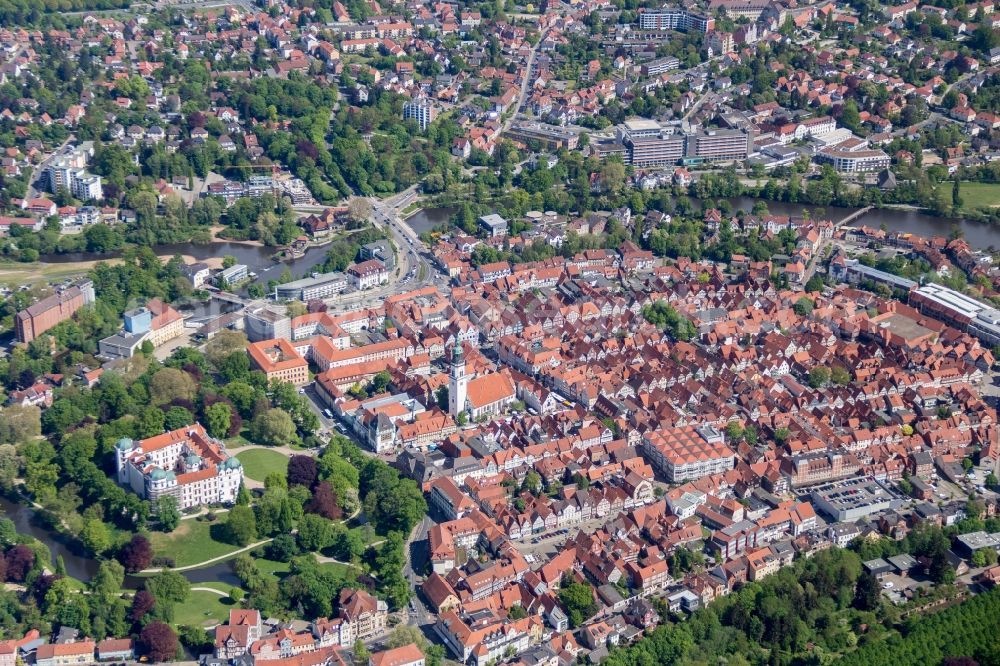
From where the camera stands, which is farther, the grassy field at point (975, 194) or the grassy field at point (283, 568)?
the grassy field at point (975, 194)

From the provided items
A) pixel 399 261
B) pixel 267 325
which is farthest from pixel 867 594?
pixel 399 261

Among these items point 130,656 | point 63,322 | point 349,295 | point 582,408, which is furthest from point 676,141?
point 130,656

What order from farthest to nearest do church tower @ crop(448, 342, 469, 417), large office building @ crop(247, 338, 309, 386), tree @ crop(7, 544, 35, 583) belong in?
1. large office building @ crop(247, 338, 309, 386)
2. church tower @ crop(448, 342, 469, 417)
3. tree @ crop(7, 544, 35, 583)

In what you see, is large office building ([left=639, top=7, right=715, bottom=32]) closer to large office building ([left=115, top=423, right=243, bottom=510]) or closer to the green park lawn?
the green park lawn

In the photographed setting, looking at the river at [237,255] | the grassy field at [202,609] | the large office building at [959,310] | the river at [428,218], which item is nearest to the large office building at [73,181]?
the river at [237,255]

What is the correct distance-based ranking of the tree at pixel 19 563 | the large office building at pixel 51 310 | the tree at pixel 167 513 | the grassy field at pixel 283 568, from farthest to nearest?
the large office building at pixel 51 310, the tree at pixel 167 513, the grassy field at pixel 283 568, the tree at pixel 19 563

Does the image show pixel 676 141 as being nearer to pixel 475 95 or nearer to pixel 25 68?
pixel 475 95

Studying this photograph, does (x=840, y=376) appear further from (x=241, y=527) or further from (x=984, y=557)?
(x=241, y=527)

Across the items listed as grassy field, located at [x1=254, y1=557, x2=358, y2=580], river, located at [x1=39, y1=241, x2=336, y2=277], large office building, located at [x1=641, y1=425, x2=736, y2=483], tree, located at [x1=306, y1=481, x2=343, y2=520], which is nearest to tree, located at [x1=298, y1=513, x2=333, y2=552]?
grassy field, located at [x1=254, y1=557, x2=358, y2=580]

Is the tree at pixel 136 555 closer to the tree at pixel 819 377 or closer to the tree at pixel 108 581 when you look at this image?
the tree at pixel 108 581
